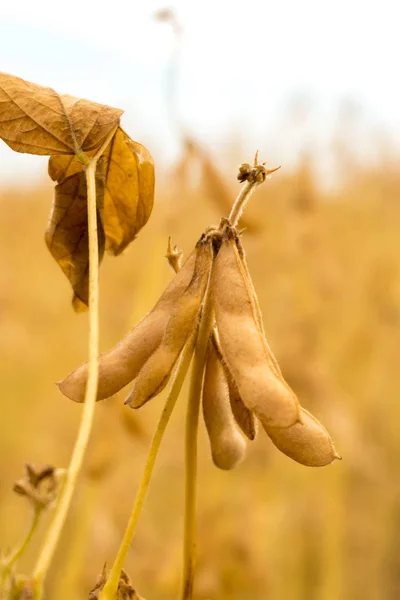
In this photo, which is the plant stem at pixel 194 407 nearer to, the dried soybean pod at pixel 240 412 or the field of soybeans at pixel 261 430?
the dried soybean pod at pixel 240 412

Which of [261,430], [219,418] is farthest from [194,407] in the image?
[261,430]

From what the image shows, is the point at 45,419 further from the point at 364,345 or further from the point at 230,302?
the point at 230,302

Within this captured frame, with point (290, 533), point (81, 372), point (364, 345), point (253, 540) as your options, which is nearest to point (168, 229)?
point (81, 372)

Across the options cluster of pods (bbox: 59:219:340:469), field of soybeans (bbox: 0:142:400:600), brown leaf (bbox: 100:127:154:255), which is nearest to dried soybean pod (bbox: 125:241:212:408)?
cluster of pods (bbox: 59:219:340:469)

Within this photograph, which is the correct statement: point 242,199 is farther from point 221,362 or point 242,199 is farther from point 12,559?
point 12,559

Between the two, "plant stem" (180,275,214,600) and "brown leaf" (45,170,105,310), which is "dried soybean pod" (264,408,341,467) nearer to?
"plant stem" (180,275,214,600)

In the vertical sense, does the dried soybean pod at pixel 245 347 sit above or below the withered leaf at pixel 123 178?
below

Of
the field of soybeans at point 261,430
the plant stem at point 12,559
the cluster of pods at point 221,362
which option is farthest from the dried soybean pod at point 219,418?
the field of soybeans at point 261,430
